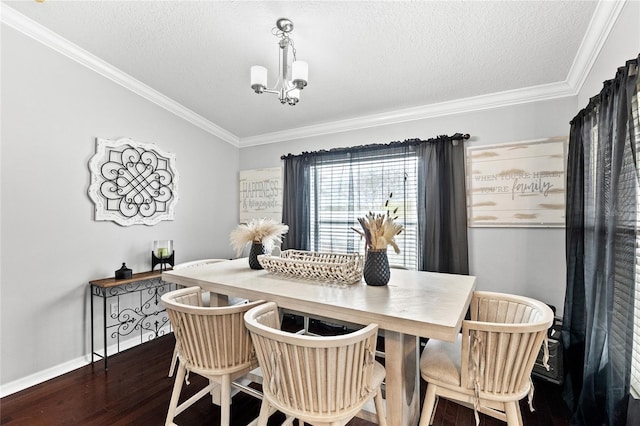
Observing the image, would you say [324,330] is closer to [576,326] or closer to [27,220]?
[576,326]

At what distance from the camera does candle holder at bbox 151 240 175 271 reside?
306 cm

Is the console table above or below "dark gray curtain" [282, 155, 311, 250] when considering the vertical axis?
below

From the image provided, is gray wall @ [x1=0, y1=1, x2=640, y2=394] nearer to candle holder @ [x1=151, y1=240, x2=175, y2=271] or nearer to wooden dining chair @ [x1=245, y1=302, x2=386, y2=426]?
candle holder @ [x1=151, y1=240, x2=175, y2=271]

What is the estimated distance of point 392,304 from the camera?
132 cm

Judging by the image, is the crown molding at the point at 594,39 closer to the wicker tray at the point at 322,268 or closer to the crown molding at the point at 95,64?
the wicker tray at the point at 322,268

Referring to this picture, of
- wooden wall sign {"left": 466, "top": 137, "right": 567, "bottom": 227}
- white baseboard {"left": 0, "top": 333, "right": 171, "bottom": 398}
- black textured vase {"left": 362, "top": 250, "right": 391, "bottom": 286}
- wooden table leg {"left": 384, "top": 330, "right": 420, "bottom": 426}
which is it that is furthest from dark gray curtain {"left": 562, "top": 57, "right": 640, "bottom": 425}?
white baseboard {"left": 0, "top": 333, "right": 171, "bottom": 398}

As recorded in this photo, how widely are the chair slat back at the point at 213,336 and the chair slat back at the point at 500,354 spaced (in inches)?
39.5

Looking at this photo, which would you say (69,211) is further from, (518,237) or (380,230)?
(518,237)

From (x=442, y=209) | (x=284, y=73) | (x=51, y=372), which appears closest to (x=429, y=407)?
(x=442, y=209)

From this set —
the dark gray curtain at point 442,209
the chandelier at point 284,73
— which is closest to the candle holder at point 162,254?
the chandelier at point 284,73

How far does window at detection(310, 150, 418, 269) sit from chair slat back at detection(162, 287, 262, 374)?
197cm

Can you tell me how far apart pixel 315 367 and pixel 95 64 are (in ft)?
10.4

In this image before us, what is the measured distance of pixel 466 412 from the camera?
198 centimetres

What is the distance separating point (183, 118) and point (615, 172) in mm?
3746
